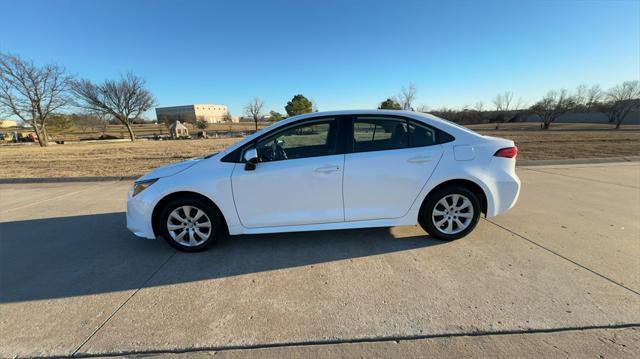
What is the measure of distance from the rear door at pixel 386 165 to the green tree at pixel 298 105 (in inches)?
2590

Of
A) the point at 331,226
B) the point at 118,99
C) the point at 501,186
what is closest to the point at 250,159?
the point at 331,226

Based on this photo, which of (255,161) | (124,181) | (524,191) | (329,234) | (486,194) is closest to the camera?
(255,161)

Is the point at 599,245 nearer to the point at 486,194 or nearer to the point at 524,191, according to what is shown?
the point at 486,194

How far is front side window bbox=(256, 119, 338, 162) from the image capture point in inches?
140

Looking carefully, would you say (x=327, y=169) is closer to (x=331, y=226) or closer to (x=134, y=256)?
(x=331, y=226)

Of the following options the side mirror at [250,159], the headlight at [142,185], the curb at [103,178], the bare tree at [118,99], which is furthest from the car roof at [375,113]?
the bare tree at [118,99]

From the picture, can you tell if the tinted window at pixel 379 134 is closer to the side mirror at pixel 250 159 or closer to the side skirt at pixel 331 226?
the side skirt at pixel 331 226

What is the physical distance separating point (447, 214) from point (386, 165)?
1.04m

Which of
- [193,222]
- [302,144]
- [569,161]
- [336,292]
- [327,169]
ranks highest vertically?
[302,144]

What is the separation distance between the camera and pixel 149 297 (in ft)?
9.05

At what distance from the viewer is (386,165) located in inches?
137

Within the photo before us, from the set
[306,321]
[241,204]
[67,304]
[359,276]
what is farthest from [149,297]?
[359,276]

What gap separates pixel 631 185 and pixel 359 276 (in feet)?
24.0

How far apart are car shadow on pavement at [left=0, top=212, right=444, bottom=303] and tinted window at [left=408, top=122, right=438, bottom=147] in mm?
1246
